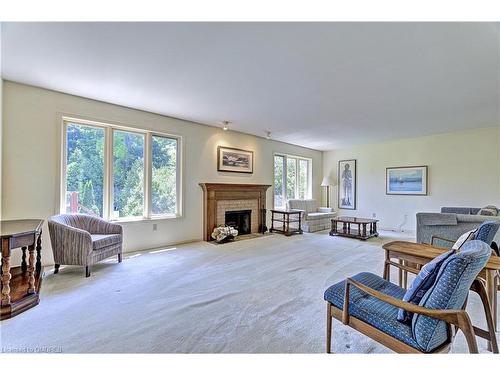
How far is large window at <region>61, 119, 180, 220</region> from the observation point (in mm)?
3684

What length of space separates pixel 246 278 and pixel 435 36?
3.05 meters

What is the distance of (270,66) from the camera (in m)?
2.62

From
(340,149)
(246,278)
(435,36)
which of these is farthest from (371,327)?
(340,149)

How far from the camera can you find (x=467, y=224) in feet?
12.0

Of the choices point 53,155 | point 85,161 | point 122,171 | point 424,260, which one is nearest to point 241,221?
point 122,171

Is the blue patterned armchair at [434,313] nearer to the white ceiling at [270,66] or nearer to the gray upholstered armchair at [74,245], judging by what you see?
the white ceiling at [270,66]

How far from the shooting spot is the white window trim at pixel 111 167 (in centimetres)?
355

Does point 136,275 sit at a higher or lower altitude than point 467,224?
lower

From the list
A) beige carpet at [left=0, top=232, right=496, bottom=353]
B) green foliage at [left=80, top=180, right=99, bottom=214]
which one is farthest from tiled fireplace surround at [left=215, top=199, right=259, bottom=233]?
green foliage at [left=80, top=180, right=99, bottom=214]

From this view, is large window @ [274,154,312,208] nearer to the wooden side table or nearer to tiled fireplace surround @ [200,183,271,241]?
tiled fireplace surround @ [200,183,271,241]

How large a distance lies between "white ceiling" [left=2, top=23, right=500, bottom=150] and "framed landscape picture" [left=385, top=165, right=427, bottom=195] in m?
1.99

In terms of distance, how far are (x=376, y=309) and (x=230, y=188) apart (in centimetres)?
422

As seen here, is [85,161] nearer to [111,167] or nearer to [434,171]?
[111,167]
